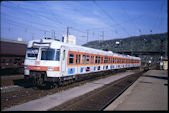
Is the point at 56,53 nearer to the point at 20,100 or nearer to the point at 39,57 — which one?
the point at 39,57

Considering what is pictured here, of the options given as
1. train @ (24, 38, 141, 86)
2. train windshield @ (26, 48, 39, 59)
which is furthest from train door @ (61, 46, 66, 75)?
train windshield @ (26, 48, 39, 59)

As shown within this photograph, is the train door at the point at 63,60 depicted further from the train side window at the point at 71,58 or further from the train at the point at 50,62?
the train side window at the point at 71,58

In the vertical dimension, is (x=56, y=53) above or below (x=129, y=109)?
above

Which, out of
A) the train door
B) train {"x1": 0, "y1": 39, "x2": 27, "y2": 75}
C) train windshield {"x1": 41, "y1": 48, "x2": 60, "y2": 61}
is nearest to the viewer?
train windshield {"x1": 41, "y1": 48, "x2": 60, "y2": 61}

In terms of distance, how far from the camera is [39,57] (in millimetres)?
11031

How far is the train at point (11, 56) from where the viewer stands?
56.6ft

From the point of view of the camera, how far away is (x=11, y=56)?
59.6ft

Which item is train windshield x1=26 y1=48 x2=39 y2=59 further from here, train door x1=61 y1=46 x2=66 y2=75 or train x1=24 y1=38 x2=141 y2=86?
train door x1=61 y1=46 x2=66 y2=75

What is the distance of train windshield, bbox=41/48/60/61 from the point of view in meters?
10.7

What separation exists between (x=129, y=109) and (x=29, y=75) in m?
6.87

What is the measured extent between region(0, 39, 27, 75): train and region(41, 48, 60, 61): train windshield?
8082 millimetres

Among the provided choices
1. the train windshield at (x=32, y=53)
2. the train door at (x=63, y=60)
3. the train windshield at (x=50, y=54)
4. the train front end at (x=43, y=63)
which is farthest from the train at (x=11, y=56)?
the train door at (x=63, y=60)

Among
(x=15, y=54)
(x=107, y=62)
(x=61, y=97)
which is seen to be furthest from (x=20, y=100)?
(x=107, y=62)

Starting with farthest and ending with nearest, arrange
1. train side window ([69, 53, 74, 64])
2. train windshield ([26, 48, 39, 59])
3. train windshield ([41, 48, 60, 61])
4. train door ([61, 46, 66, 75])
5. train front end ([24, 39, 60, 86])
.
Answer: train side window ([69, 53, 74, 64]), train windshield ([26, 48, 39, 59]), train door ([61, 46, 66, 75]), train windshield ([41, 48, 60, 61]), train front end ([24, 39, 60, 86])
